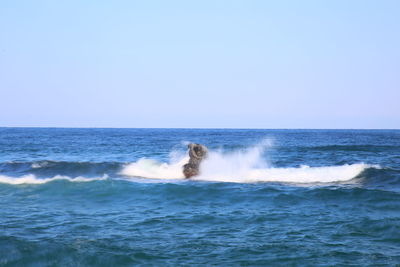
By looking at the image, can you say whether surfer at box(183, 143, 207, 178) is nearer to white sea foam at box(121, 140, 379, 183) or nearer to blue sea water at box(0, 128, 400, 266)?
white sea foam at box(121, 140, 379, 183)

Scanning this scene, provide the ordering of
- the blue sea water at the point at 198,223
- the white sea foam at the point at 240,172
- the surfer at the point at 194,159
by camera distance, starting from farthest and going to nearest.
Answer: the surfer at the point at 194,159, the white sea foam at the point at 240,172, the blue sea water at the point at 198,223

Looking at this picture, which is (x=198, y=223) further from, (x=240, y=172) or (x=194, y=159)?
(x=240, y=172)

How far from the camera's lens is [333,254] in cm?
914

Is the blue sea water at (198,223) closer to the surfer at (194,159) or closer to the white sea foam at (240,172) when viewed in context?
the white sea foam at (240,172)

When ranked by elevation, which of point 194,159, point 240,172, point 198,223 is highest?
point 194,159

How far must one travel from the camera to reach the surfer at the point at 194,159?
23406mm

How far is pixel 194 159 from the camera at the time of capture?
23625 millimetres

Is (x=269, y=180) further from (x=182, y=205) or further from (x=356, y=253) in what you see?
(x=356, y=253)

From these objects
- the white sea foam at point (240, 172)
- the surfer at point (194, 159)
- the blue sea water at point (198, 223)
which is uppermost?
the surfer at point (194, 159)

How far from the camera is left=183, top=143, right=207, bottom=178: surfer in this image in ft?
76.8

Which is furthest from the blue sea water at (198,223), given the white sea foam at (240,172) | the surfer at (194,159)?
the surfer at (194,159)

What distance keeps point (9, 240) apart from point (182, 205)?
629 centimetres

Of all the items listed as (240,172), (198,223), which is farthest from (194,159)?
(198,223)

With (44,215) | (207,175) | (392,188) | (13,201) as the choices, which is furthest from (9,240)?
(392,188)
